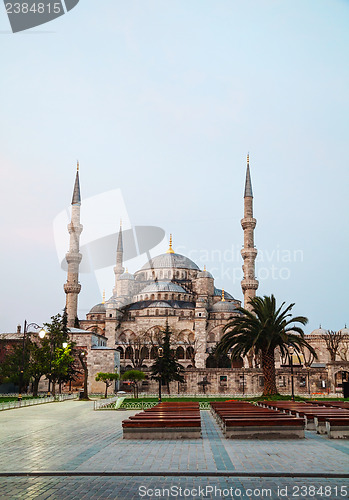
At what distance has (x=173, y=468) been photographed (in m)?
6.36

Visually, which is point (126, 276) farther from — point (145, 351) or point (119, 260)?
point (145, 351)

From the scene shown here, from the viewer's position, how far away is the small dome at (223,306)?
58.2 meters

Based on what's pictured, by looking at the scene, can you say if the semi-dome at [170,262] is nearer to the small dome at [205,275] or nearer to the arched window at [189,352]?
the small dome at [205,275]

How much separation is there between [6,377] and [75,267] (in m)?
15.2

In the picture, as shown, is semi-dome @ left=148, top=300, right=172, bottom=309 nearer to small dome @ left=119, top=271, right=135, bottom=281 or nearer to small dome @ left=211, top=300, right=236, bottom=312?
small dome @ left=211, top=300, right=236, bottom=312

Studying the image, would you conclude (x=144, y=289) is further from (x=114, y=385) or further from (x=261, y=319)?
(x=261, y=319)

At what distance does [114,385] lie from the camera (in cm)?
4131

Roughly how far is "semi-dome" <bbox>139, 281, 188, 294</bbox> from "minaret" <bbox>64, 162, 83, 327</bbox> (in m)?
13.5

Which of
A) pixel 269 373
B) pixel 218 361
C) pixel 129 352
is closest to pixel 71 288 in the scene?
pixel 129 352

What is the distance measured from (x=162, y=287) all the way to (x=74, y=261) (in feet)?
48.6

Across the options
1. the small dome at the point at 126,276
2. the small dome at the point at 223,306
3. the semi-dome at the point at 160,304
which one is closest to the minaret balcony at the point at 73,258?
the semi-dome at the point at 160,304

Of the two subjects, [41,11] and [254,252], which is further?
[254,252]

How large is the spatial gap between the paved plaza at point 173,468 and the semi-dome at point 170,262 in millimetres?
58430

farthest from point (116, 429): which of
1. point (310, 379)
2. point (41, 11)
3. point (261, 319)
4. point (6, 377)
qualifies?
point (310, 379)
